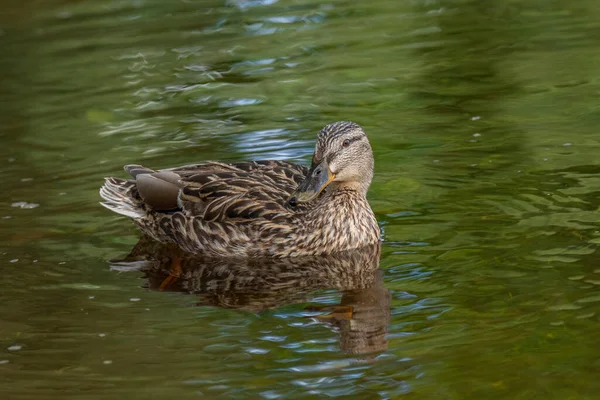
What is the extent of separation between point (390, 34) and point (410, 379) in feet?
29.6

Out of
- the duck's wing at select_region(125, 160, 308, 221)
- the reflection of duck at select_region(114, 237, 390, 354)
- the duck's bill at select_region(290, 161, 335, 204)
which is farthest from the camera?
the duck's wing at select_region(125, 160, 308, 221)

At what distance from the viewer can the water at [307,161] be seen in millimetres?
6273

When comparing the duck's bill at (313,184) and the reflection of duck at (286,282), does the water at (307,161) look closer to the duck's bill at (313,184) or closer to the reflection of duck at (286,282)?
the reflection of duck at (286,282)

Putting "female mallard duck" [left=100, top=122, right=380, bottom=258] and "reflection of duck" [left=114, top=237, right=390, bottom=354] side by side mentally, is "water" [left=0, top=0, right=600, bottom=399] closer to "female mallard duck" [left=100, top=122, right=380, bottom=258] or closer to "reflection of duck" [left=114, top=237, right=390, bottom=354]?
"reflection of duck" [left=114, top=237, right=390, bottom=354]

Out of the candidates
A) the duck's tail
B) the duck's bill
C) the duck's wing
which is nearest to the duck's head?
the duck's bill

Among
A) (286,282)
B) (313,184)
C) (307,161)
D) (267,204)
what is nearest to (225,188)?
(267,204)

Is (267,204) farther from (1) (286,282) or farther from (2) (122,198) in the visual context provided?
(2) (122,198)

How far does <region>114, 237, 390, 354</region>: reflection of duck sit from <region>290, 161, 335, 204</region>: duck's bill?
50 cm

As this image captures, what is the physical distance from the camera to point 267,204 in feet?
28.3

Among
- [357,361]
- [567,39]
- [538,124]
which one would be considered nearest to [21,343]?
[357,361]

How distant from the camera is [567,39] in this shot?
13.2m

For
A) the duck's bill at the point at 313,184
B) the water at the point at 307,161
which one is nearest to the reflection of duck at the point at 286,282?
the water at the point at 307,161

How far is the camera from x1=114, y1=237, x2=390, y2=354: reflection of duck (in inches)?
272

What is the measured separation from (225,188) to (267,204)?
1.37 feet
